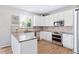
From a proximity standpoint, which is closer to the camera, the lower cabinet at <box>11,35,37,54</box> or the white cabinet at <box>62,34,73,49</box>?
the lower cabinet at <box>11,35,37,54</box>

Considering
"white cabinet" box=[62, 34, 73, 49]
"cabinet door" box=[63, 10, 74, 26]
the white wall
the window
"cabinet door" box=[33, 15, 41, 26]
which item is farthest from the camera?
Result: "cabinet door" box=[33, 15, 41, 26]

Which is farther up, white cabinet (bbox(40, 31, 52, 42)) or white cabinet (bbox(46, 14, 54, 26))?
white cabinet (bbox(46, 14, 54, 26))

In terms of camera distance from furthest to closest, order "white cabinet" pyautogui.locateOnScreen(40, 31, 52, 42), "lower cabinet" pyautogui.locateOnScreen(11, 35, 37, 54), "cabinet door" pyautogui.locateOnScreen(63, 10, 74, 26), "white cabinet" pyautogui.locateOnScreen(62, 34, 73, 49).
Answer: "white cabinet" pyautogui.locateOnScreen(40, 31, 52, 42), "cabinet door" pyautogui.locateOnScreen(63, 10, 74, 26), "white cabinet" pyautogui.locateOnScreen(62, 34, 73, 49), "lower cabinet" pyautogui.locateOnScreen(11, 35, 37, 54)

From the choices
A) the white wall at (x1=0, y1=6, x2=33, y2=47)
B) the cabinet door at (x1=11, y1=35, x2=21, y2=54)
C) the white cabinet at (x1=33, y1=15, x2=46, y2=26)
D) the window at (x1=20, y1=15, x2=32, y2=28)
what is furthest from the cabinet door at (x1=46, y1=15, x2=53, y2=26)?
the cabinet door at (x1=11, y1=35, x2=21, y2=54)

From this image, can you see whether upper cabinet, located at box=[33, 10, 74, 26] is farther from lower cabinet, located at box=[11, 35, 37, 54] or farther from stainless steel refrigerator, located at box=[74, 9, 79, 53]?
lower cabinet, located at box=[11, 35, 37, 54]

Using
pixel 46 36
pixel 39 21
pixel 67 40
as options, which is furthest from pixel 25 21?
pixel 67 40

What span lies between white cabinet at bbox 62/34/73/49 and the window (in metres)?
2.79

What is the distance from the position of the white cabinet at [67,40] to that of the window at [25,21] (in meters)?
2.79

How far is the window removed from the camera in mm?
5762

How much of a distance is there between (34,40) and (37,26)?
418 centimetres

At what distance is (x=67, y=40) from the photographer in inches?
165

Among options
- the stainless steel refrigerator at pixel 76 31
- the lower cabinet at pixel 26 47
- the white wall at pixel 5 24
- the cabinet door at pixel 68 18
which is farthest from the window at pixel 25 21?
the stainless steel refrigerator at pixel 76 31

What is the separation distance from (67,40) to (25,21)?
3204mm
